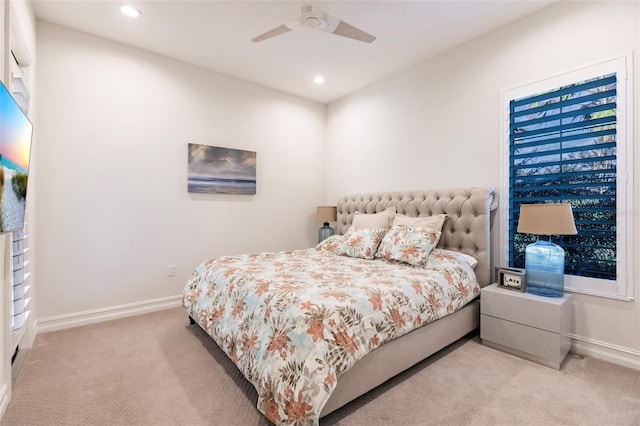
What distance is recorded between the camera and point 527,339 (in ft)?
7.37

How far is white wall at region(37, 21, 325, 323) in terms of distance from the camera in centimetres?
285

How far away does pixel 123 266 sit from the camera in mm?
3201

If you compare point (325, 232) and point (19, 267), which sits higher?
point (325, 232)

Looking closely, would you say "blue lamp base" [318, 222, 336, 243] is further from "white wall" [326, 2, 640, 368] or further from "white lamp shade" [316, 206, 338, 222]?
"white wall" [326, 2, 640, 368]

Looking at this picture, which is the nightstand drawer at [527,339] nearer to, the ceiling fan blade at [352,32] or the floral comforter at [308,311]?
the floral comforter at [308,311]

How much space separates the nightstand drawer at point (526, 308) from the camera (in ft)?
6.99

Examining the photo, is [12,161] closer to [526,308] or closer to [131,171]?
[131,171]

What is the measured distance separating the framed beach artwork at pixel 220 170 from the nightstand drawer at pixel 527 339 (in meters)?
Answer: 3.10

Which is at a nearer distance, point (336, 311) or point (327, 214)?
point (336, 311)

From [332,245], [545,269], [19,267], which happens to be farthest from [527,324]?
[19,267]

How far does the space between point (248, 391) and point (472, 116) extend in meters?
3.17

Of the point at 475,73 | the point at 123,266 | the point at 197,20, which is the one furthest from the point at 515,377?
the point at 197,20

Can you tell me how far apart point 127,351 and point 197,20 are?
9.64 ft

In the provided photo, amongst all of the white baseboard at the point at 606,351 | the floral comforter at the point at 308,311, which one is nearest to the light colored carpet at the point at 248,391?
the white baseboard at the point at 606,351
